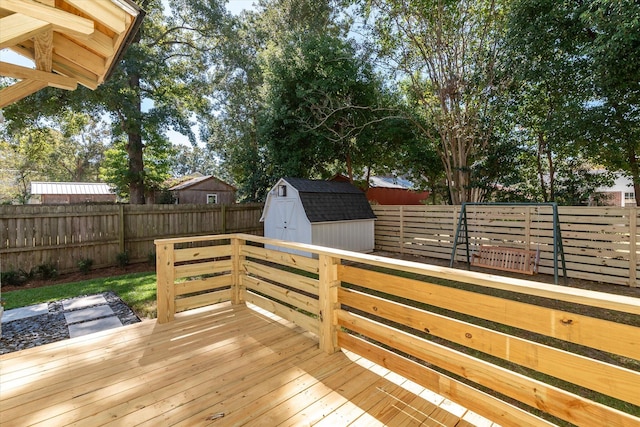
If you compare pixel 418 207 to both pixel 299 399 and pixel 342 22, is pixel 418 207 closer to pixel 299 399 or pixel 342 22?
pixel 299 399

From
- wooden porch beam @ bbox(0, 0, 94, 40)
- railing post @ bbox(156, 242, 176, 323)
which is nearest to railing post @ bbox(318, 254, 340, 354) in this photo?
railing post @ bbox(156, 242, 176, 323)

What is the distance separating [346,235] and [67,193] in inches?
886

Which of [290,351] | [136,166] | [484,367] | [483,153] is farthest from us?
[136,166]

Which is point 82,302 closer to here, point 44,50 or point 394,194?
point 44,50

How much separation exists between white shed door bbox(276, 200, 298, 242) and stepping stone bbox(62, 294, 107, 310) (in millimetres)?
4302

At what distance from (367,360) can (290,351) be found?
0.69 m

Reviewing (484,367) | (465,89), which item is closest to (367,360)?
(484,367)

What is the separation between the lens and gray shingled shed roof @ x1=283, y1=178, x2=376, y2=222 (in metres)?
7.81

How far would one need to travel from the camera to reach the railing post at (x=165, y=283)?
3.32 metres

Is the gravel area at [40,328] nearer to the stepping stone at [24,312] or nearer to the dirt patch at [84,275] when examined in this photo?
the stepping stone at [24,312]

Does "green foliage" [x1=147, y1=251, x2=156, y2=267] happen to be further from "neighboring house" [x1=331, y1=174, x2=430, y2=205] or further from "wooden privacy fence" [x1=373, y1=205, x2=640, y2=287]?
"neighboring house" [x1=331, y1=174, x2=430, y2=205]

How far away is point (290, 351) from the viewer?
108 inches

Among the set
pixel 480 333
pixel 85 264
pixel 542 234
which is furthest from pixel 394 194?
pixel 480 333

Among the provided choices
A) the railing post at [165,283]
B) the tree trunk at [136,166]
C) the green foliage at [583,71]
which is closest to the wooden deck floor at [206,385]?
the railing post at [165,283]
